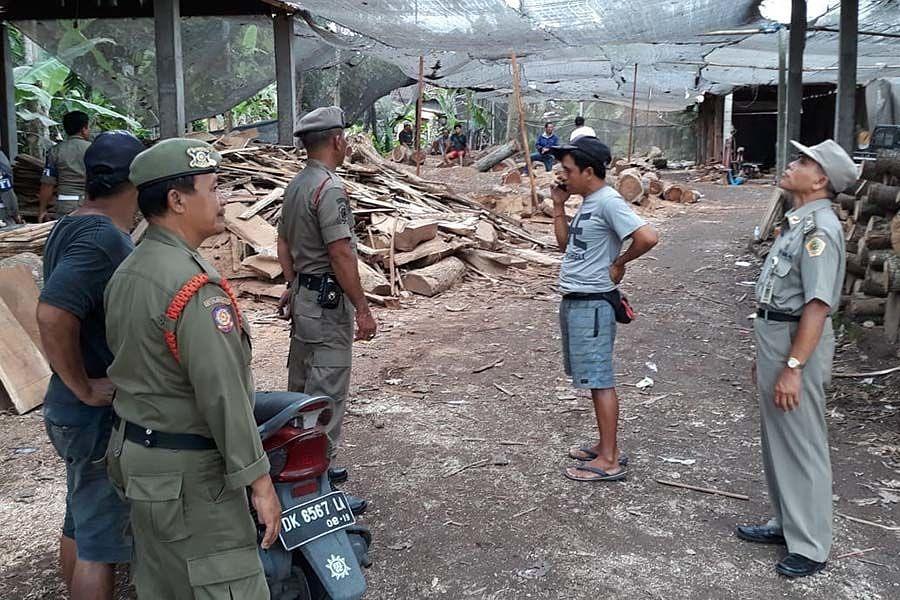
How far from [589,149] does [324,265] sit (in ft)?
5.15

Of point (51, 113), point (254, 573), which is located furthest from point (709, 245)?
point (51, 113)

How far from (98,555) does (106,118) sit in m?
16.0

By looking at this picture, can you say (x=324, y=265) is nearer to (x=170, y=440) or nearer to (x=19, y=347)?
(x=170, y=440)

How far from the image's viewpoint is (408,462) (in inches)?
189

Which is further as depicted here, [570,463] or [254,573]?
[570,463]

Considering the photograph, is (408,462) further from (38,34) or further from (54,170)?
(38,34)

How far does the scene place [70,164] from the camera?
8852 millimetres

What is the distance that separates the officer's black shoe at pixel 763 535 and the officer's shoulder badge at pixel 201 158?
9.90 feet

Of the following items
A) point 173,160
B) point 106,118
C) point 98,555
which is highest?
point 106,118

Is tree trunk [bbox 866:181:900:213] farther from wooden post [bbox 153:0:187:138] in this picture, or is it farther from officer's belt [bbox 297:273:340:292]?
wooden post [bbox 153:0:187:138]

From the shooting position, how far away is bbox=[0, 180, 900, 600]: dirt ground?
11.5 feet

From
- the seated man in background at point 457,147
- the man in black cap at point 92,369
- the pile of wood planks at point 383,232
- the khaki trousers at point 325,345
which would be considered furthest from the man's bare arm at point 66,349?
the seated man in background at point 457,147

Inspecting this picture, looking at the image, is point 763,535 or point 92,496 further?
point 763,535

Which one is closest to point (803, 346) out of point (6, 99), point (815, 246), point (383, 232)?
point (815, 246)
